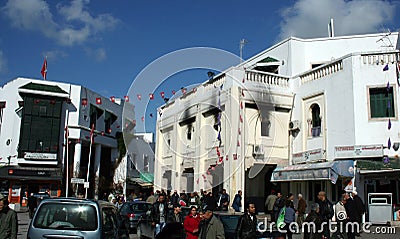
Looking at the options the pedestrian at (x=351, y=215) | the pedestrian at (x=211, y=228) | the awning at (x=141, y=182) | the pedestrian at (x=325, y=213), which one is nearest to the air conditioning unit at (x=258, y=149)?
the pedestrian at (x=351, y=215)

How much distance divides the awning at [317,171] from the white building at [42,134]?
2252 centimetres

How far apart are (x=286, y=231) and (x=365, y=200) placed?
7.64 metres

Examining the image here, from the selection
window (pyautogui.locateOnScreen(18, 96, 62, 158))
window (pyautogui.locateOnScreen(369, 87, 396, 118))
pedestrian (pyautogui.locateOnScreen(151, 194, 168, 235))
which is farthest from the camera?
window (pyautogui.locateOnScreen(18, 96, 62, 158))

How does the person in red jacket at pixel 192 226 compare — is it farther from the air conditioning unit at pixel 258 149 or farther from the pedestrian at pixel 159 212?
the air conditioning unit at pixel 258 149

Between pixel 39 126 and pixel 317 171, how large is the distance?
29.6 meters

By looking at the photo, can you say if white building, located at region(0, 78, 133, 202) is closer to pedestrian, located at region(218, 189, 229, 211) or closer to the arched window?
pedestrian, located at region(218, 189, 229, 211)

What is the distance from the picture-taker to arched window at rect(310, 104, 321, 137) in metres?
22.5

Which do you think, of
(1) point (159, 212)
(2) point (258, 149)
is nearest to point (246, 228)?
(1) point (159, 212)

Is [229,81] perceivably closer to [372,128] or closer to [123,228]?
[372,128]

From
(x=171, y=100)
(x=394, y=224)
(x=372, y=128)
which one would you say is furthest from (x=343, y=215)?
(x=171, y=100)

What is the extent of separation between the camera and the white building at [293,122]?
1972cm

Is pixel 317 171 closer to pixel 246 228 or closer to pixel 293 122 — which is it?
pixel 293 122

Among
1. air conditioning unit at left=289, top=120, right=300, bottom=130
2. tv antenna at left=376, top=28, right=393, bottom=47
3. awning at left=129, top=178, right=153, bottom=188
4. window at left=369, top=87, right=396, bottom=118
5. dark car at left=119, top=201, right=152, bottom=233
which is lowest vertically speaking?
dark car at left=119, top=201, right=152, bottom=233

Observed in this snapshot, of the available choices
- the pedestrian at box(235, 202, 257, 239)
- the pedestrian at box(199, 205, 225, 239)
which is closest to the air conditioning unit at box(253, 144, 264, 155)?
the pedestrian at box(235, 202, 257, 239)
